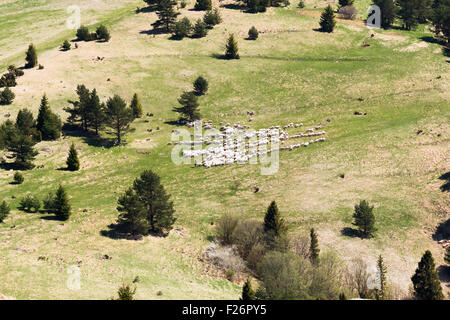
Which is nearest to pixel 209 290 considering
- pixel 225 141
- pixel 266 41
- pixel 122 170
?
pixel 122 170

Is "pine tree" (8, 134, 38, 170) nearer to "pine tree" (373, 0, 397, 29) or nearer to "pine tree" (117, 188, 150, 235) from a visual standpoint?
"pine tree" (117, 188, 150, 235)

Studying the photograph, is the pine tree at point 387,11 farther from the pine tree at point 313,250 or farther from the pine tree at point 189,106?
the pine tree at point 313,250

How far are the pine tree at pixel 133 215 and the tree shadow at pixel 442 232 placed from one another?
3916 cm

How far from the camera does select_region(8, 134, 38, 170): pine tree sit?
7684 cm

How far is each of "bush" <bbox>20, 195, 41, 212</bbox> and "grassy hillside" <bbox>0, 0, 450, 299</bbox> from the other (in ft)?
4.71

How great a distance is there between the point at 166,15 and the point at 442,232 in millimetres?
101166

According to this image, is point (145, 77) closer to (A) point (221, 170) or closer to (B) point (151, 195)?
(A) point (221, 170)

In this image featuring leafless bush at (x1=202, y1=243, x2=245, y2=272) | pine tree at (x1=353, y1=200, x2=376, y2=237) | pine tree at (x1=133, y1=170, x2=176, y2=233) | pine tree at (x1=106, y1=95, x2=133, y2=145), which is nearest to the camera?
leafless bush at (x1=202, y1=243, x2=245, y2=272)

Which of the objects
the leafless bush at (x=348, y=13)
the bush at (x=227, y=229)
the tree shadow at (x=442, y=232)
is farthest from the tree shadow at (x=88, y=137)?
the leafless bush at (x=348, y=13)

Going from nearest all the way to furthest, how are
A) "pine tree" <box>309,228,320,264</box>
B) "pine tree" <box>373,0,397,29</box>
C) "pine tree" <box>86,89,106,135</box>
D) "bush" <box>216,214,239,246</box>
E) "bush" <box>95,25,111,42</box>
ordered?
"pine tree" <box>309,228,320,264</box> < "bush" <box>216,214,239,246</box> < "pine tree" <box>86,89,106,135</box> < "bush" <box>95,25,111,42</box> < "pine tree" <box>373,0,397,29</box>

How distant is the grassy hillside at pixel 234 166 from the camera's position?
54.8 m

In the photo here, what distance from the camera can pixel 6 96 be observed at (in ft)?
312

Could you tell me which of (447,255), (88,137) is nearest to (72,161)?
(88,137)

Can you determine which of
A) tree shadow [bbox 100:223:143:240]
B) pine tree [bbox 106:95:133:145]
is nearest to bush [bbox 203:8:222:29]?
pine tree [bbox 106:95:133:145]
